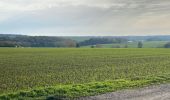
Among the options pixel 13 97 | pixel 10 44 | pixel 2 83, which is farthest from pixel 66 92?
pixel 10 44

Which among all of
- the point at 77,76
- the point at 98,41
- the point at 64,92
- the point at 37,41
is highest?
the point at 64,92

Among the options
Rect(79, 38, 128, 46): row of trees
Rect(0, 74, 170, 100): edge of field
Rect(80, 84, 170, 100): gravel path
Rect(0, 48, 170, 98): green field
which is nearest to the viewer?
Rect(80, 84, 170, 100): gravel path

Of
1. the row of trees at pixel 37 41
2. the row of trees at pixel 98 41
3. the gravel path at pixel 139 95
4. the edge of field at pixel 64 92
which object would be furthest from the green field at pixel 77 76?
the row of trees at pixel 98 41

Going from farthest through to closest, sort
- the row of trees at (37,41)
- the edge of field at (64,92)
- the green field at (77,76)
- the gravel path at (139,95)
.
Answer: the row of trees at (37,41) < the green field at (77,76) < the edge of field at (64,92) < the gravel path at (139,95)

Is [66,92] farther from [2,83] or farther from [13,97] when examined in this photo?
[2,83]

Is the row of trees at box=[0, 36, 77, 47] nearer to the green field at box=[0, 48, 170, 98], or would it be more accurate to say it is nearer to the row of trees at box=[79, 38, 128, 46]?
the row of trees at box=[79, 38, 128, 46]

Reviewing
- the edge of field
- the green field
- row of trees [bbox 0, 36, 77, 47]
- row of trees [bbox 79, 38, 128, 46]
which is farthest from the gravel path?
row of trees [bbox 79, 38, 128, 46]

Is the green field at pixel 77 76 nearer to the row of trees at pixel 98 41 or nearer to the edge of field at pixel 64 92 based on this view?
the edge of field at pixel 64 92

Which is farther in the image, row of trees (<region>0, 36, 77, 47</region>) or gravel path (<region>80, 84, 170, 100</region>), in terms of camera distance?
row of trees (<region>0, 36, 77, 47</region>)

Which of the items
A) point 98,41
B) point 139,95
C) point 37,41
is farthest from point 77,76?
point 98,41

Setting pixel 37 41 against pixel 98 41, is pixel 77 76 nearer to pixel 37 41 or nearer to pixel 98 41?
pixel 37 41

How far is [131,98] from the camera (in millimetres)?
14820

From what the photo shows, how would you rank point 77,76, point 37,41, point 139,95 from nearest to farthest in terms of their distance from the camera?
1. point 139,95
2. point 77,76
3. point 37,41

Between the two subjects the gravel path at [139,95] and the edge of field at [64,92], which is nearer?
the gravel path at [139,95]
